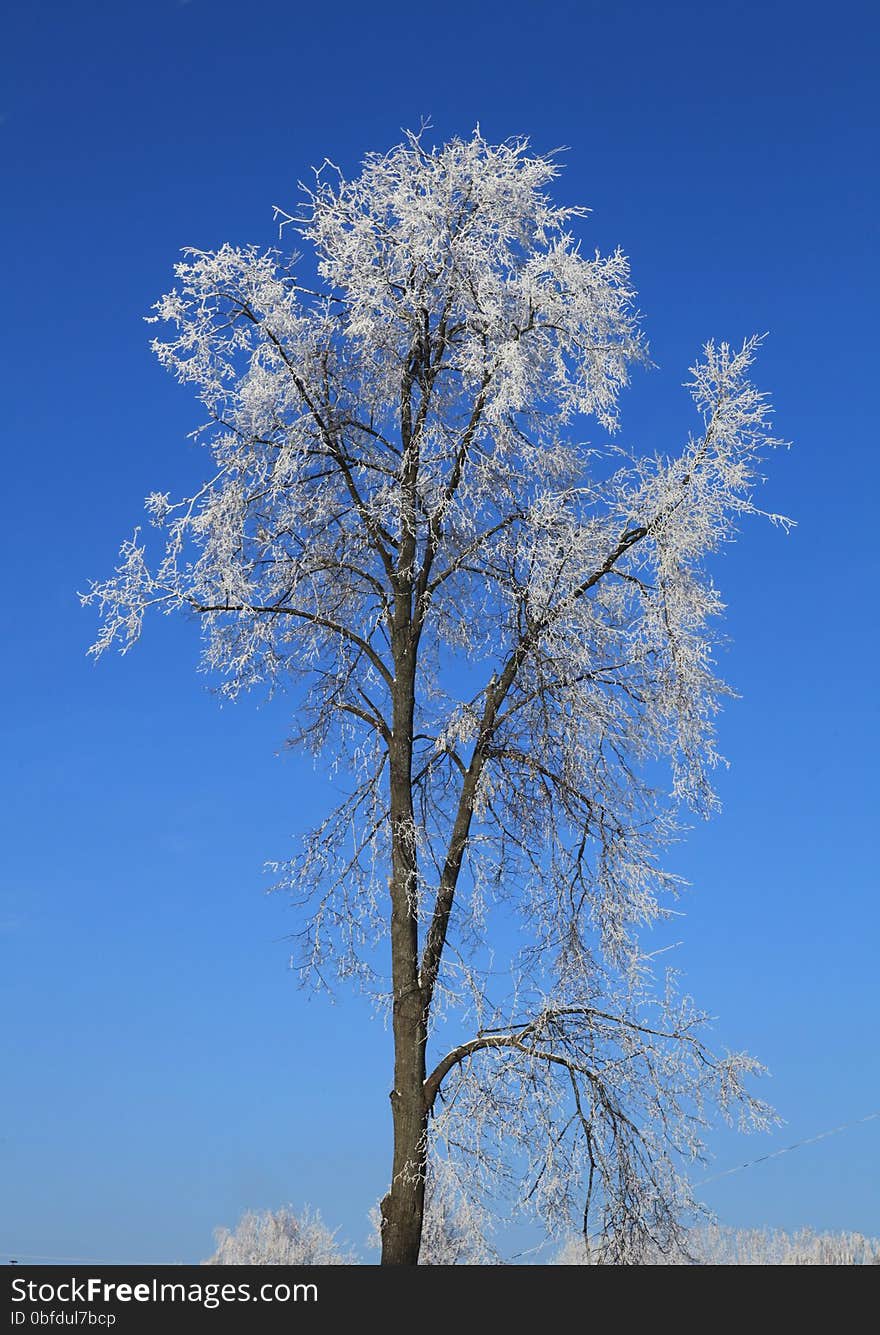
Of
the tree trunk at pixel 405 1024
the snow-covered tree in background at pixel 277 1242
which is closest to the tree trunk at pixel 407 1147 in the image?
the tree trunk at pixel 405 1024

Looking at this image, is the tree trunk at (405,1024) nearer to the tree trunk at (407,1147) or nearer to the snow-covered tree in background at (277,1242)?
the tree trunk at (407,1147)

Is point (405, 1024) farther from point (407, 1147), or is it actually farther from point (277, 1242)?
point (277, 1242)

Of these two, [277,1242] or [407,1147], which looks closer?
[407,1147]

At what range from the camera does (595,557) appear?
33.9 ft

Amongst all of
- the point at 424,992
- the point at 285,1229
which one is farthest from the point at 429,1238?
the point at 285,1229

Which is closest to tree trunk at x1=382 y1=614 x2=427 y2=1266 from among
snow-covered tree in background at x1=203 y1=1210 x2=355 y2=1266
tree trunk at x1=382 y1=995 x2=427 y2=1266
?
tree trunk at x1=382 y1=995 x2=427 y2=1266

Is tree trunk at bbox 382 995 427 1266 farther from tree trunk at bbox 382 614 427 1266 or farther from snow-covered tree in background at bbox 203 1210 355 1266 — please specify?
snow-covered tree in background at bbox 203 1210 355 1266

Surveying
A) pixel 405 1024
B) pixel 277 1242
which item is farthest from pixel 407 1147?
pixel 277 1242

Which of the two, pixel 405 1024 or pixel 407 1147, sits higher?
pixel 405 1024

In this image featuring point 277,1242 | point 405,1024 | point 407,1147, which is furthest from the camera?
point 277,1242

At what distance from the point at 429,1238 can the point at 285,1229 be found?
67.8ft

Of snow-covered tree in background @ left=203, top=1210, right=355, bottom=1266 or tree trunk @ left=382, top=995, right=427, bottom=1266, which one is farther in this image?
snow-covered tree in background @ left=203, top=1210, right=355, bottom=1266
